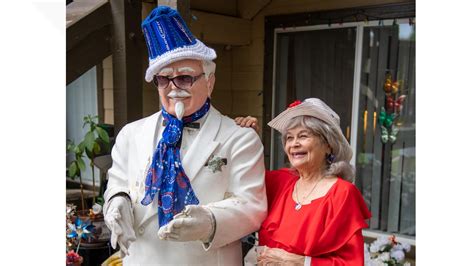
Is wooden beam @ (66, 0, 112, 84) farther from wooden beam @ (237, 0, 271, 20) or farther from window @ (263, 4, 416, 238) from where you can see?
window @ (263, 4, 416, 238)

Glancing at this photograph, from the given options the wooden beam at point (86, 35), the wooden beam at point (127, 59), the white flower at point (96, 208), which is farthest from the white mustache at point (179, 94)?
the white flower at point (96, 208)

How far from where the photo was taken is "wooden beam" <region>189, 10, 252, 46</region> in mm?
4230

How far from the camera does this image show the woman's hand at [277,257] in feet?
6.14

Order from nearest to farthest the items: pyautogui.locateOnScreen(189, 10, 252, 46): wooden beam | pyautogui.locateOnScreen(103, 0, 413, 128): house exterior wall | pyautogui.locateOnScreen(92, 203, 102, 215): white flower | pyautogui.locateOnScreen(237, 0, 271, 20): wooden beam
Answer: pyautogui.locateOnScreen(92, 203, 102, 215): white flower < pyautogui.locateOnScreen(189, 10, 252, 46): wooden beam < pyautogui.locateOnScreen(103, 0, 413, 128): house exterior wall < pyautogui.locateOnScreen(237, 0, 271, 20): wooden beam

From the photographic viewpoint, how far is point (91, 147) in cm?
329

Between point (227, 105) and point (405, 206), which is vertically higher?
point (227, 105)

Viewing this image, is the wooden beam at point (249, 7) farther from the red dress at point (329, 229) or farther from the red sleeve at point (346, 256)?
the red sleeve at point (346, 256)

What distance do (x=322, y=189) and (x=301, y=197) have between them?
0.09m

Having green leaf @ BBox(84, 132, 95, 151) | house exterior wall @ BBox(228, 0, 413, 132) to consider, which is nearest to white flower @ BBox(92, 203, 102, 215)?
green leaf @ BBox(84, 132, 95, 151)

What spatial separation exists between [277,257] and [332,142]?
1.58ft

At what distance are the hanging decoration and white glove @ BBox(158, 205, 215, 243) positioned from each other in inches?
106

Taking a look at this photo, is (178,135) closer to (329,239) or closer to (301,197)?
(301,197)

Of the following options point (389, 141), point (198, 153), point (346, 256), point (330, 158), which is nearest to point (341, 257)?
point (346, 256)

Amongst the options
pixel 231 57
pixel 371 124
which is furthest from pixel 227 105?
pixel 371 124
